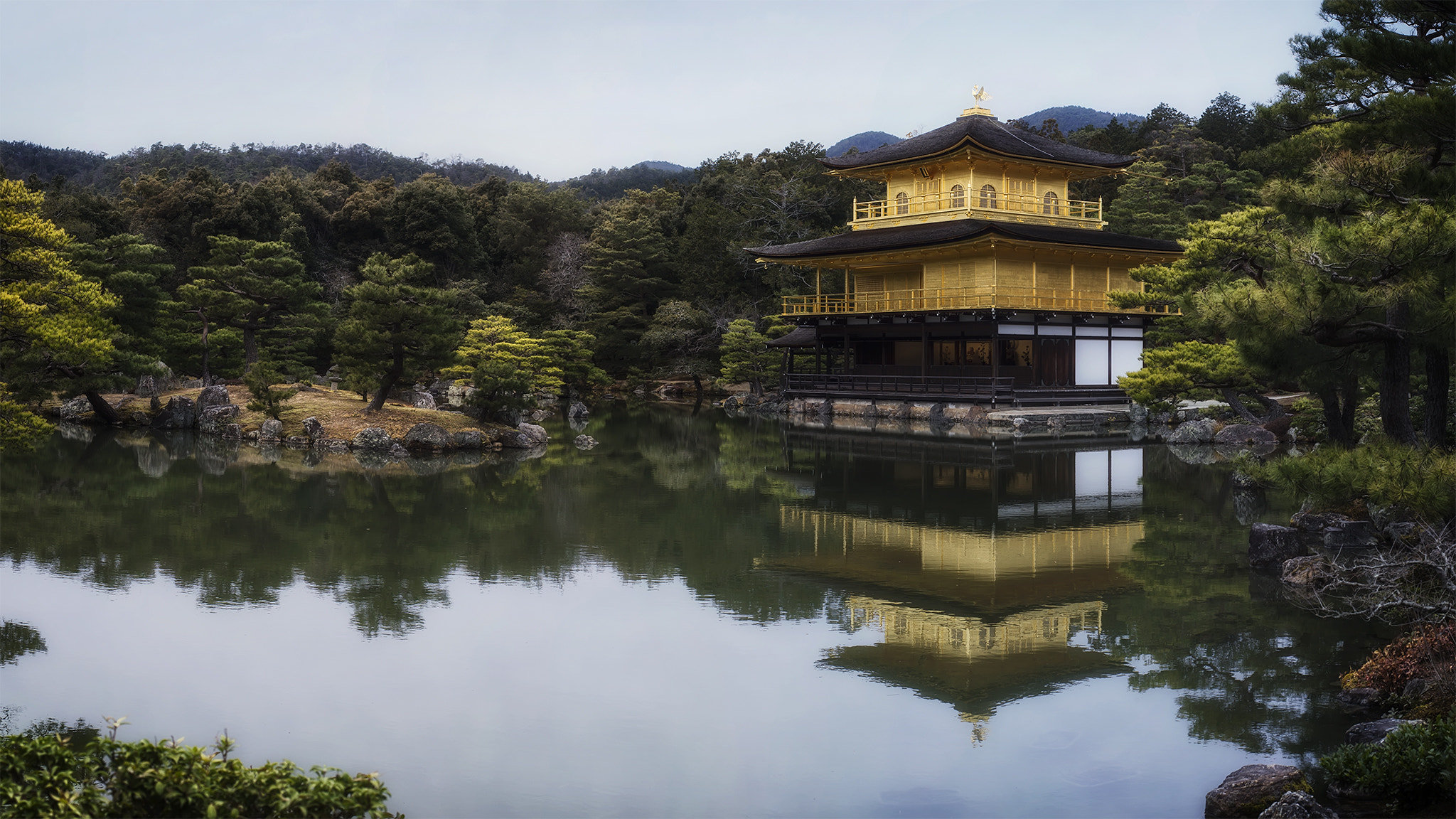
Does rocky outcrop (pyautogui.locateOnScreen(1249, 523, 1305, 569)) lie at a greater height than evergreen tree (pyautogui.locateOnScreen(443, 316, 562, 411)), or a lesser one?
lesser

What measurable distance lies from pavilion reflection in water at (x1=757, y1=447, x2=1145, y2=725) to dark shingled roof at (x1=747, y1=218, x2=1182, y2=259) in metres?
9.99

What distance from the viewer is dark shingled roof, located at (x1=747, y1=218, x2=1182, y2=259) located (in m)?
26.8

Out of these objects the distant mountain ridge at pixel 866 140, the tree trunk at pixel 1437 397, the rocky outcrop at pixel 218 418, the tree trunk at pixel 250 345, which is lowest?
the rocky outcrop at pixel 218 418

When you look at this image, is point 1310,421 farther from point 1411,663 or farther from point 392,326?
point 392,326

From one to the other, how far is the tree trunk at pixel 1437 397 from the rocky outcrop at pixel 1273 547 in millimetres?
1607

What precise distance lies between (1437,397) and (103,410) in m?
25.7

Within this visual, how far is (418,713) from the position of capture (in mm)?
6367

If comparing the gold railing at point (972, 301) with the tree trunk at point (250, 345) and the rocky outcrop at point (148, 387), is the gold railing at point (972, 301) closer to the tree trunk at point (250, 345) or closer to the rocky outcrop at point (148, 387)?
the tree trunk at point (250, 345)

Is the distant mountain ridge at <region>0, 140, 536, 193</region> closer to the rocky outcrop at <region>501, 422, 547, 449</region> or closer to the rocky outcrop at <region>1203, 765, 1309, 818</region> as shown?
the rocky outcrop at <region>501, 422, 547, 449</region>

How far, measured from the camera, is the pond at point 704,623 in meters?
5.61

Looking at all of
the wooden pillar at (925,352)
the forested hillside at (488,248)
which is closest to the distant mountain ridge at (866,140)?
the forested hillside at (488,248)

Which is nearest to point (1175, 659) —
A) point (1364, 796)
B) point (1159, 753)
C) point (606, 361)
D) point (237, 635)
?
point (1159, 753)

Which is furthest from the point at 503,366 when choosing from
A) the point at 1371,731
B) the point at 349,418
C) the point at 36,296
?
the point at 1371,731

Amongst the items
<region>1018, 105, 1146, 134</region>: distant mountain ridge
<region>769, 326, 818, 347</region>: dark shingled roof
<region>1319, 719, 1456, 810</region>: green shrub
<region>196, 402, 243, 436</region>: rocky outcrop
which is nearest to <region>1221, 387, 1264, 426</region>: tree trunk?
<region>769, 326, 818, 347</region>: dark shingled roof
